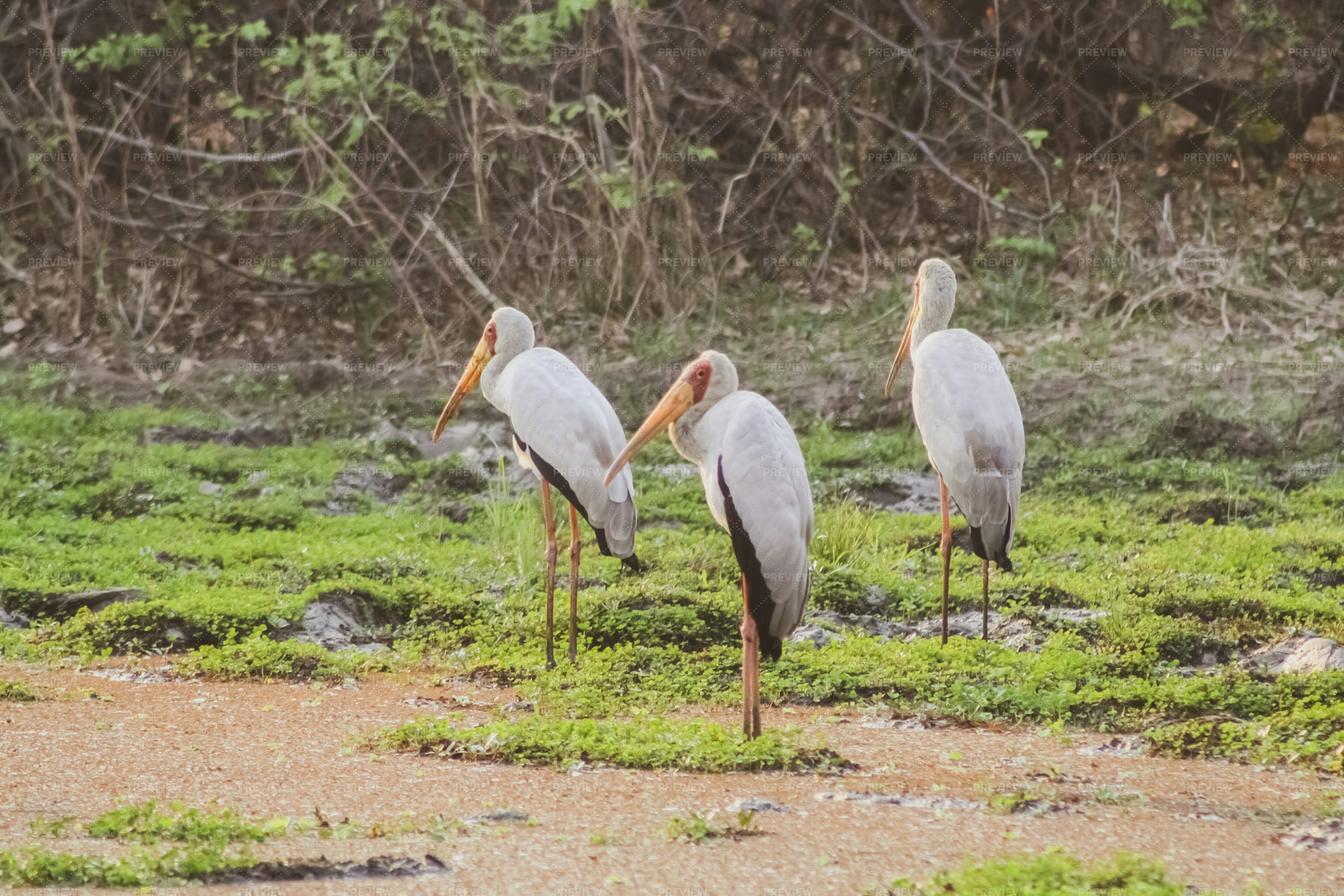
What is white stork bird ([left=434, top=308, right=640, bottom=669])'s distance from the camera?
591 cm

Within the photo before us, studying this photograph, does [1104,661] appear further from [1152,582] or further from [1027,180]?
[1027,180]

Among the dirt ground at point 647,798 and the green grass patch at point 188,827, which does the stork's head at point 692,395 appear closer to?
the dirt ground at point 647,798

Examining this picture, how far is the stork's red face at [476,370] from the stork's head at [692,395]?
183 centimetres

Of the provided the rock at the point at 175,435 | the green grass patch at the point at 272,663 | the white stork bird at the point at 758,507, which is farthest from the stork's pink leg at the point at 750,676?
the rock at the point at 175,435

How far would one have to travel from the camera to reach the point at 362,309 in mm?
11859

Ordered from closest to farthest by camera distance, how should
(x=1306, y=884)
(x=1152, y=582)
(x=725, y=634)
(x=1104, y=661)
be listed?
(x=1306, y=884) < (x=1104, y=661) < (x=725, y=634) < (x=1152, y=582)

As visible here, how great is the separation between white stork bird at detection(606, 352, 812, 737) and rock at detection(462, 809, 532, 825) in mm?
917

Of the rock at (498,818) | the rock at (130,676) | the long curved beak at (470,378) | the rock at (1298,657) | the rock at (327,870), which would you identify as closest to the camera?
the rock at (327,870)

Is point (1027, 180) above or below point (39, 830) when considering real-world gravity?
above

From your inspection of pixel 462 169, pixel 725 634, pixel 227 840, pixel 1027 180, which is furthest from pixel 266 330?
pixel 227 840

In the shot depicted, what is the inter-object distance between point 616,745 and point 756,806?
69 cm

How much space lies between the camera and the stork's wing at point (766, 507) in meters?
4.58

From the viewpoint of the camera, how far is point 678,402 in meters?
4.88

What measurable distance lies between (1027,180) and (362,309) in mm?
5409
